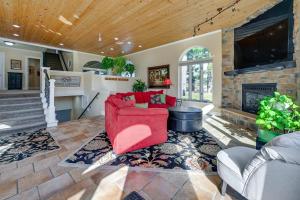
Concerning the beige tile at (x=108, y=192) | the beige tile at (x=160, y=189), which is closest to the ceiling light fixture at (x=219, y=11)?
the beige tile at (x=160, y=189)

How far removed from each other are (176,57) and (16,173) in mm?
6073

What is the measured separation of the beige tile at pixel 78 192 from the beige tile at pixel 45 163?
74cm

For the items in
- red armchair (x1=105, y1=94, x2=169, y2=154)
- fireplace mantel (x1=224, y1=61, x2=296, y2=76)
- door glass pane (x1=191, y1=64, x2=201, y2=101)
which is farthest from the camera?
door glass pane (x1=191, y1=64, x2=201, y2=101)

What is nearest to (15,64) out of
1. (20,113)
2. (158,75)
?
(20,113)

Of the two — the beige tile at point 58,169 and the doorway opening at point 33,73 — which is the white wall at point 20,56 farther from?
the beige tile at point 58,169

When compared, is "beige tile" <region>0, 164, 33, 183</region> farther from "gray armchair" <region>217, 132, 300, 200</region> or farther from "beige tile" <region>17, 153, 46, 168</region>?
"gray armchair" <region>217, 132, 300, 200</region>

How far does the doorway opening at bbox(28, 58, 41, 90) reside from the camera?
324 inches

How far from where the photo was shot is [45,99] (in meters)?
4.81

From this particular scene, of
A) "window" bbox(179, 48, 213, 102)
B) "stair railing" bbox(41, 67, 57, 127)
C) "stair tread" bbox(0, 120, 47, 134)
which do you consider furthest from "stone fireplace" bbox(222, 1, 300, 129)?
"stair tread" bbox(0, 120, 47, 134)

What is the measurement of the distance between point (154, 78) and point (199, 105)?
8.97ft

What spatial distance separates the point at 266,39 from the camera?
3.66 metres

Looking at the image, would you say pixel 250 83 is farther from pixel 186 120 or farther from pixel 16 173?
pixel 16 173

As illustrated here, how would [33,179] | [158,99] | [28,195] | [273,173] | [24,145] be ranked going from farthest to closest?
[158,99] < [24,145] < [33,179] < [28,195] < [273,173]

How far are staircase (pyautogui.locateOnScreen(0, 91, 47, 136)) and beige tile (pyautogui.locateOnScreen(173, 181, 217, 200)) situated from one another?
412cm
